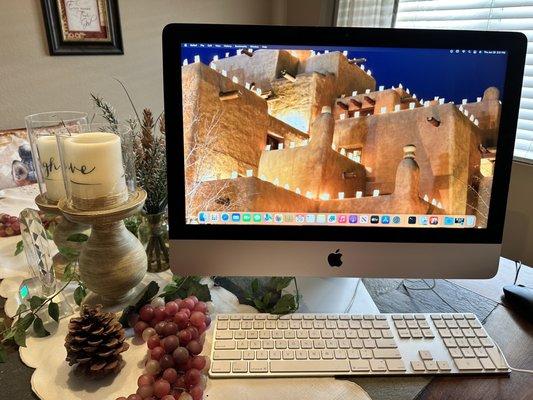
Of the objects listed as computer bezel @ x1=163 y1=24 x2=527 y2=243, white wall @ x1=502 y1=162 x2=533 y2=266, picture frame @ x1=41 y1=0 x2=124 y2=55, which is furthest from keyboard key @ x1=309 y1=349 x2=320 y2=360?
picture frame @ x1=41 y1=0 x2=124 y2=55

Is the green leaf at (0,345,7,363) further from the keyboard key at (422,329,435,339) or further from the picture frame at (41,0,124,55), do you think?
the picture frame at (41,0,124,55)

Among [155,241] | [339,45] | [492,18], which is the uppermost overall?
[492,18]

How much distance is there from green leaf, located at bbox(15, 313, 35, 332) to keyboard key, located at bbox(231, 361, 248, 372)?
372mm

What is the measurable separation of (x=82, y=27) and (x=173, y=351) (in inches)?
83.9

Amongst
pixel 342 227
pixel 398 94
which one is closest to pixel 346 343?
pixel 342 227

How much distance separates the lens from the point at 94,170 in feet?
2.22

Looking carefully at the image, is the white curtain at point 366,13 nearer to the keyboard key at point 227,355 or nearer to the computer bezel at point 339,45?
the computer bezel at point 339,45

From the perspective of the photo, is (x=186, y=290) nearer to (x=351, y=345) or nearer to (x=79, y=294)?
(x=79, y=294)

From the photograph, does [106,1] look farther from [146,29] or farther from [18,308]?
[18,308]

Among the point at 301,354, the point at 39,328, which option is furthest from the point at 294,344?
the point at 39,328

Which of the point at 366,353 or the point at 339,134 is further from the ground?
the point at 339,134

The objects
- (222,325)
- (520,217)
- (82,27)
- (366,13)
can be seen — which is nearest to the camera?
(222,325)

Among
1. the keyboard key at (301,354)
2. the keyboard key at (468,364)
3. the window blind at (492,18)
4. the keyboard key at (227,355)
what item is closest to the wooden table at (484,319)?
the keyboard key at (468,364)

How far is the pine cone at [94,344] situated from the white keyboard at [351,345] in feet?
0.51
